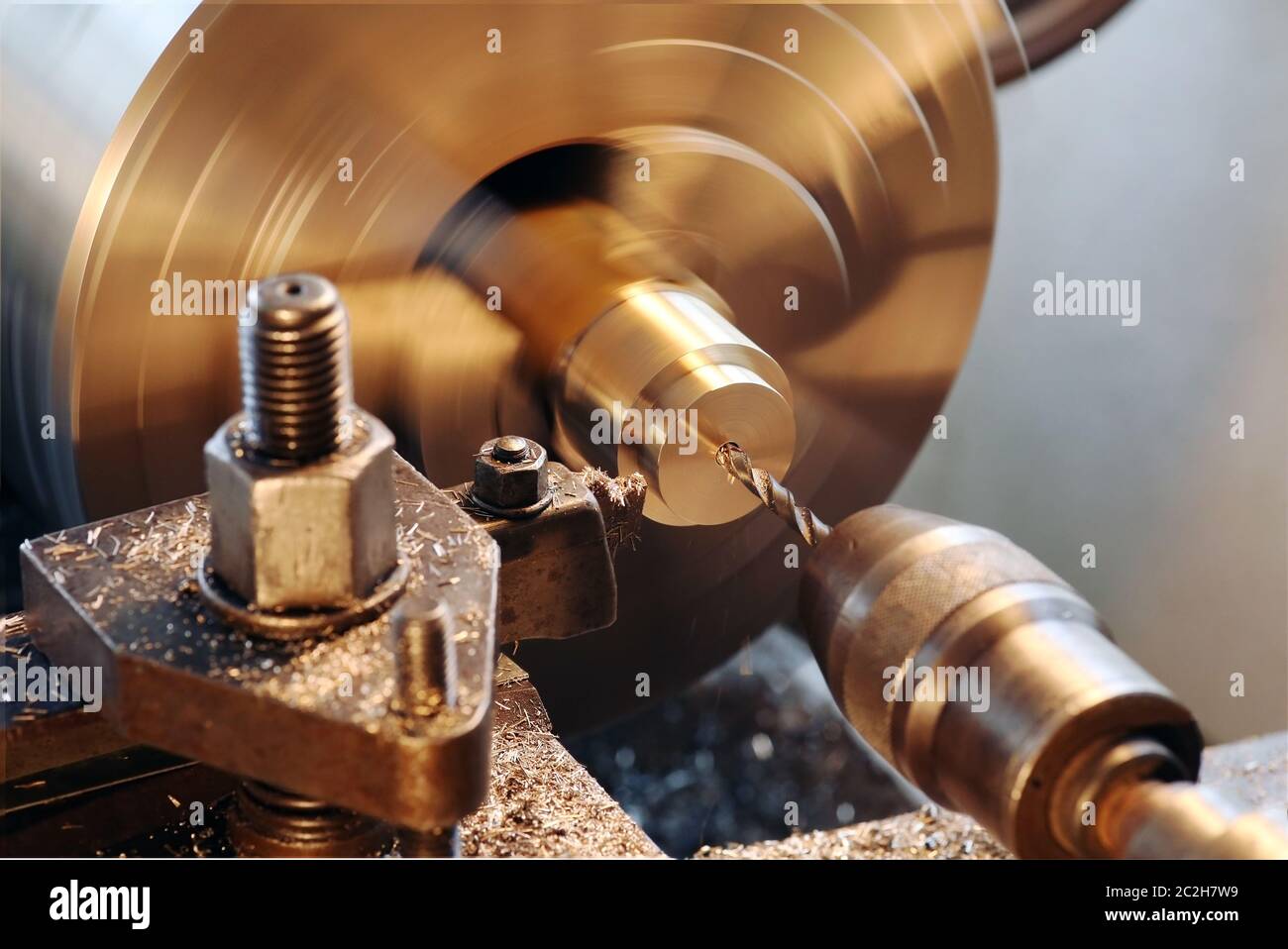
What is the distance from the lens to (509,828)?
78cm

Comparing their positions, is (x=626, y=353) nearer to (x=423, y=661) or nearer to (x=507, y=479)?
(x=507, y=479)

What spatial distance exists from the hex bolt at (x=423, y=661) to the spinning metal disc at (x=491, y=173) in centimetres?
43

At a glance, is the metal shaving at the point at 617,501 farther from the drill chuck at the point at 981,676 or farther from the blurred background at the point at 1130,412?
the blurred background at the point at 1130,412

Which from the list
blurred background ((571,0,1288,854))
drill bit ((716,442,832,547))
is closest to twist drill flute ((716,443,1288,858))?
drill bit ((716,442,832,547))

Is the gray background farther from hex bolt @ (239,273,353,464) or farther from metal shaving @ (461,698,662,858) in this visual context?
hex bolt @ (239,273,353,464)

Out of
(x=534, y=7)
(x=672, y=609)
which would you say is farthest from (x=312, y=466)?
(x=672, y=609)

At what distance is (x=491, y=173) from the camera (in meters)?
1.00

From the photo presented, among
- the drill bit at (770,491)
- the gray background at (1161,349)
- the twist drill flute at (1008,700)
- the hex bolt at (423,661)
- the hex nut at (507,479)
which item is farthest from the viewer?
→ the gray background at (1161,349)

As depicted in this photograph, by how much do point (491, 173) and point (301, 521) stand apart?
48cm

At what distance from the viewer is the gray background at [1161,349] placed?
1432 millimetres

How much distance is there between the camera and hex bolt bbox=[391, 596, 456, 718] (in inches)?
21.8

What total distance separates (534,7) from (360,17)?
4.7 inches

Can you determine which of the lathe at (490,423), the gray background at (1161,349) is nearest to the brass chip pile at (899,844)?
the lathe at (490,423)

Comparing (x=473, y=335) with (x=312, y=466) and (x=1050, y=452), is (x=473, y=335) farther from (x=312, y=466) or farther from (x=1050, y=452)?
(x=1050, y=452)
